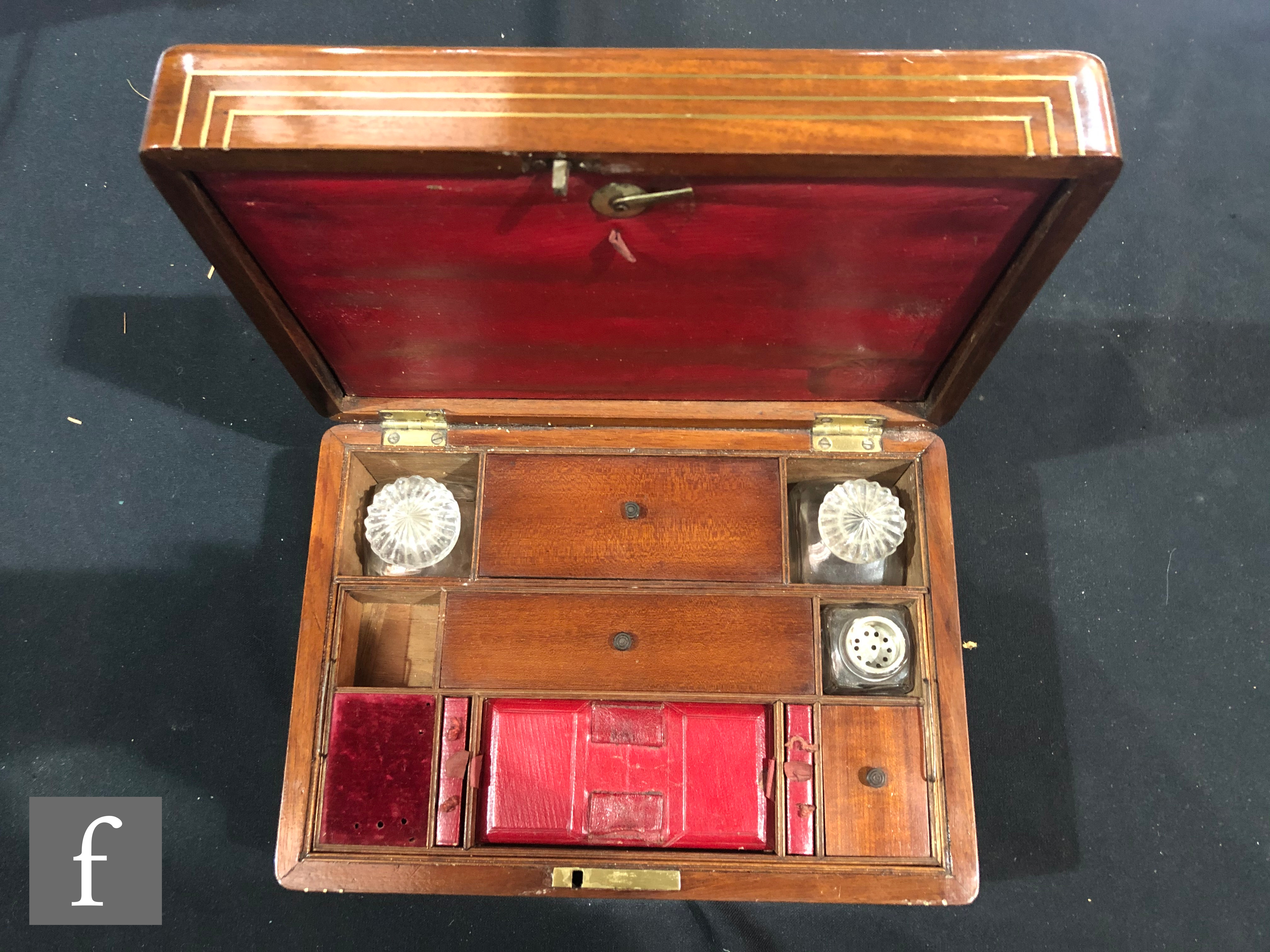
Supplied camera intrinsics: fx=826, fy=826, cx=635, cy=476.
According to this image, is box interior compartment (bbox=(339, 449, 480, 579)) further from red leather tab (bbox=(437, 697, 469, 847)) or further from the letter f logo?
the letter f logo

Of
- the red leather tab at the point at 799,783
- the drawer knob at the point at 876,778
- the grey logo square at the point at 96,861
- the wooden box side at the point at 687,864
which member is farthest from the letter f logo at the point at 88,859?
the drawer knob at the point at 876,778

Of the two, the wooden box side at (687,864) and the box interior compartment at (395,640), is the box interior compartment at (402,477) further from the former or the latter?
the wooden box side at (687,864)

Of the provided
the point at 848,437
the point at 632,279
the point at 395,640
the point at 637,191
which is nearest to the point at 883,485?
the point at 848,437

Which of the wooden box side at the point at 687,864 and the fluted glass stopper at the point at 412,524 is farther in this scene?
the fluted glass stopper at the point at 412,524

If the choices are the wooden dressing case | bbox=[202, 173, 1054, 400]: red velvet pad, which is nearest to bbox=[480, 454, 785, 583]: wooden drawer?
the wooden dressing case

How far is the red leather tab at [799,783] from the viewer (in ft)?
3.57

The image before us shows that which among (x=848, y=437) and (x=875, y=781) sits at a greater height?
(x=848, y=437)

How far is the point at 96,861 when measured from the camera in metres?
1.38

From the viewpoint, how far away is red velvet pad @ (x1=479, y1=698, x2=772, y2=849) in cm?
110

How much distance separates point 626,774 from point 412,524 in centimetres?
46

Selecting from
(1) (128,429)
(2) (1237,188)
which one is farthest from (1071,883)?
(1) (128,429)

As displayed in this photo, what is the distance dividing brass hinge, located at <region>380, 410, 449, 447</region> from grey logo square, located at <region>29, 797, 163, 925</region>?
0.79 m

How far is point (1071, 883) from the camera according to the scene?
54.4 inches

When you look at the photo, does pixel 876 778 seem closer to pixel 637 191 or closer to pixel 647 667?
pixel 647 667
